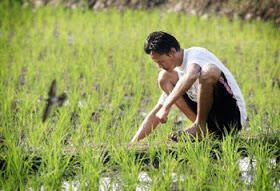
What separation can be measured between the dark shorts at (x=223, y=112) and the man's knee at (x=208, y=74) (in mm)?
63

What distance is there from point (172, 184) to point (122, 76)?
2.20 metres

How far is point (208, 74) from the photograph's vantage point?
273 cm

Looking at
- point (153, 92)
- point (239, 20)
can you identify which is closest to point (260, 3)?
point (239, 20)

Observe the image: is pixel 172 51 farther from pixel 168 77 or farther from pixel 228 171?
pixel 228 171

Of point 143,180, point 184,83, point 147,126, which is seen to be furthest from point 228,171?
point 147,126

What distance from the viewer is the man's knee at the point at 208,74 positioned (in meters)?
2.73

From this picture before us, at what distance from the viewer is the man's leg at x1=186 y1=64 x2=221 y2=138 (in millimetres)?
2738

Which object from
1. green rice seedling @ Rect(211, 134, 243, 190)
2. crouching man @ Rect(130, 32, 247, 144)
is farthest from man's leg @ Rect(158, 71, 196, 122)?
green rice seedling @ Rect(211, 134, 243, 190)

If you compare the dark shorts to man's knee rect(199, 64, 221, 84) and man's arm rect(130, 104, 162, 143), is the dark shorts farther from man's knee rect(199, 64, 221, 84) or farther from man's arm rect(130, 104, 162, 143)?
man's arm rect(130, 104, 162, 143)

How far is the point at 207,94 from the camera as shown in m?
2.78

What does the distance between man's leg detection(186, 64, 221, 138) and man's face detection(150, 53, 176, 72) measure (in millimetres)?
182

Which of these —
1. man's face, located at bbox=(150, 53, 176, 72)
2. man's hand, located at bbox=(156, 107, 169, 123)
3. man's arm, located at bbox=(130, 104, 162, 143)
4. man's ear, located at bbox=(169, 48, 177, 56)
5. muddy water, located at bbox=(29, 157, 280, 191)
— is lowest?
muddy water, located at bbox=(29, 157, 280, 191)

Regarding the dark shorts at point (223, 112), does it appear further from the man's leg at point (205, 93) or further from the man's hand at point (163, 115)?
the man's hand at point (163, 115)

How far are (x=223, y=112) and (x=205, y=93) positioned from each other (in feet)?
0.65
